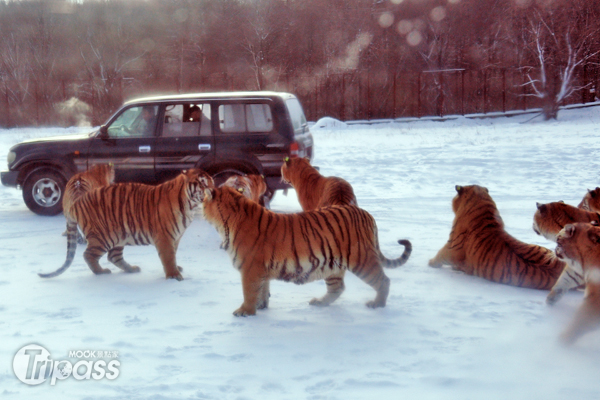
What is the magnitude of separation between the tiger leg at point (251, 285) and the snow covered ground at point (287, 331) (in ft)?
0.31

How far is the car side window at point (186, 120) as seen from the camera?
8406 mm

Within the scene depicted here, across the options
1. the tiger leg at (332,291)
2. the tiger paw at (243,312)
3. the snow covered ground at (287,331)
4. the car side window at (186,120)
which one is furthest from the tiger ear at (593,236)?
the car side window at (186,120)

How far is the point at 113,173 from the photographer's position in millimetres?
7781

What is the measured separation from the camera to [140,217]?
5.74 meters

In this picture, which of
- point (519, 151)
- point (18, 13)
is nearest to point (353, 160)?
point (519, 151)

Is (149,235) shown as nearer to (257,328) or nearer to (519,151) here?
(257,328)

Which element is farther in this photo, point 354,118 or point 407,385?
point 354,118

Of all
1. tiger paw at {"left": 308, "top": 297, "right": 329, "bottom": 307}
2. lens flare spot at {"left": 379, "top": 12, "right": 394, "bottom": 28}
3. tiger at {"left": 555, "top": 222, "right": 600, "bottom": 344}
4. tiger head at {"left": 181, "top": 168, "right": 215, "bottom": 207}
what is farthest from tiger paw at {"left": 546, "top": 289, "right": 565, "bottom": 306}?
lens flare spot at {"left": 379, "top": 12, "right": 394, "bottom": 28}

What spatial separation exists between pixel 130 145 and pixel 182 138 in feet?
2.42

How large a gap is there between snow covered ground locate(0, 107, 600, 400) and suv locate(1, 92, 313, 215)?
3.65 feet

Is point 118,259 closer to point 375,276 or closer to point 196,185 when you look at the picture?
point 196,185

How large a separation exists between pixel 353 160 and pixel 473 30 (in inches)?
1002

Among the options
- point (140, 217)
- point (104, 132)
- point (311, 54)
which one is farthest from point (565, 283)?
point (311, 54)

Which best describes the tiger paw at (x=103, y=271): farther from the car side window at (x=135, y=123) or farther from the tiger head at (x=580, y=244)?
the tiger head at (x=580, y=244)
